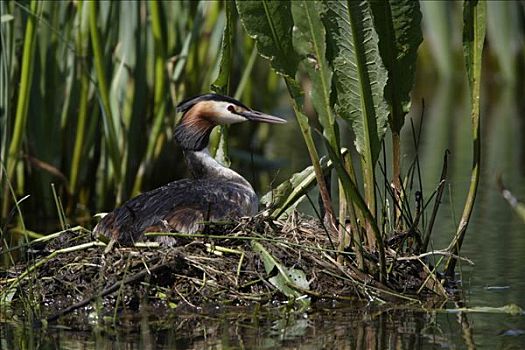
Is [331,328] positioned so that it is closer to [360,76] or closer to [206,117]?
[360,76]

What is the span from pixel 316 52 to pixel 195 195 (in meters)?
1.32

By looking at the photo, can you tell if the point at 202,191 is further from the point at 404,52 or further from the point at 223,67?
the point at 404,52

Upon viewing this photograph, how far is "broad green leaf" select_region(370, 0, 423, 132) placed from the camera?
18.6 feet

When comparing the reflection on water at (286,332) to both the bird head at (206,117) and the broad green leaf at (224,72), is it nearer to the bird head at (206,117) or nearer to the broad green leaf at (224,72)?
the broad green leaf at (224,72)

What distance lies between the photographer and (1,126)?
8.08 m

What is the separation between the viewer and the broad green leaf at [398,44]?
567 centimetres

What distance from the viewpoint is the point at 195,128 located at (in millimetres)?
7227

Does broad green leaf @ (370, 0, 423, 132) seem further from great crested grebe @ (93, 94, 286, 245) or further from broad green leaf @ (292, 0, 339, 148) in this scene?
great crested grebe @ (93, 94, 286, 245)

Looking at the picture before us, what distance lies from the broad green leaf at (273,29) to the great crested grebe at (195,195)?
3.11 feet

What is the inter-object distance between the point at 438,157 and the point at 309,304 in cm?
630

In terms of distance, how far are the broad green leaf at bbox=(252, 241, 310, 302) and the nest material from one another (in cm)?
2

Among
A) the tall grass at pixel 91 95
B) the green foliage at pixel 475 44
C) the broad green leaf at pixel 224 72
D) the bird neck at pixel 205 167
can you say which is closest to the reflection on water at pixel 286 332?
the green foliage at pixel 475 44

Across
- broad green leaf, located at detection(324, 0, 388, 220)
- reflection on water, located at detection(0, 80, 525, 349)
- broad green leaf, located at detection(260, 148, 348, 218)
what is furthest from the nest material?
broad green leaf, located at detection(260, 148, 348, 218)

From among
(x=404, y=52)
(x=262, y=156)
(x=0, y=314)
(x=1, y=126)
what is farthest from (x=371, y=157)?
(x=262, y=156)
